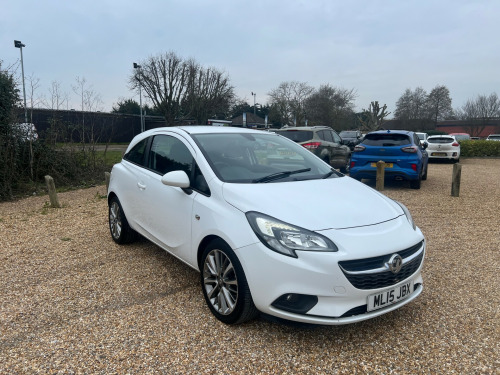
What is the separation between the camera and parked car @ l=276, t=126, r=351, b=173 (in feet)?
37.3

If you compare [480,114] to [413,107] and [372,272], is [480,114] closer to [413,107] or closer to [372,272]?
[413,107]

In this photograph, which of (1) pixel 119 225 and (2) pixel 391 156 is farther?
(2) pixel 391 156

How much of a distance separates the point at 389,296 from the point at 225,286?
1.25 m

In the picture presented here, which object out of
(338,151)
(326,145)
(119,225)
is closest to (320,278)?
(119,225)

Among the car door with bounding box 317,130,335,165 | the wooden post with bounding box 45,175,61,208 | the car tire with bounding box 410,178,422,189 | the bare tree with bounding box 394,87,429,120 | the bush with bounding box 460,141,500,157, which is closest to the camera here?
the wooden post with bounding box 45,175,61,208

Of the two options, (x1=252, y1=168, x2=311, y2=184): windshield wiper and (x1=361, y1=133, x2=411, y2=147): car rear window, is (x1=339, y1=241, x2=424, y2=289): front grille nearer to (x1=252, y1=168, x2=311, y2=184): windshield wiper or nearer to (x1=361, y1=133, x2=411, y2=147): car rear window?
(x1=252, y1=168, x2=311, y2=184): windshield wiper

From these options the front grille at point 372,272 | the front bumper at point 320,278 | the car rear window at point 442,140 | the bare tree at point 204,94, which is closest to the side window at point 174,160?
the front bumper at point 320,278

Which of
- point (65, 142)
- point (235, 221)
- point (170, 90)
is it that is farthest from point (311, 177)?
point (170, 90)

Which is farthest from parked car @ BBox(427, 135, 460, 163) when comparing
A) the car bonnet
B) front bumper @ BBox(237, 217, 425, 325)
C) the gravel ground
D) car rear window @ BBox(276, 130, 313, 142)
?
front bumper @ BBox(237, 217, 425, 325)

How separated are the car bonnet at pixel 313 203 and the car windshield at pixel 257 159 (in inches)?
8.3

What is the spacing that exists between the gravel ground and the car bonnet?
0.78 metres

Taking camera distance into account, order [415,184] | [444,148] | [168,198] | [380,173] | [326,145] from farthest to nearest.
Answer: [444,148] → [326,145] → [415,184] → [380,173] → [168,198]

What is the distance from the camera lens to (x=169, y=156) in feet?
13.1

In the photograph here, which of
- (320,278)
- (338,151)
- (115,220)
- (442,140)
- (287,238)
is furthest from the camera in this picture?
(442,140)
